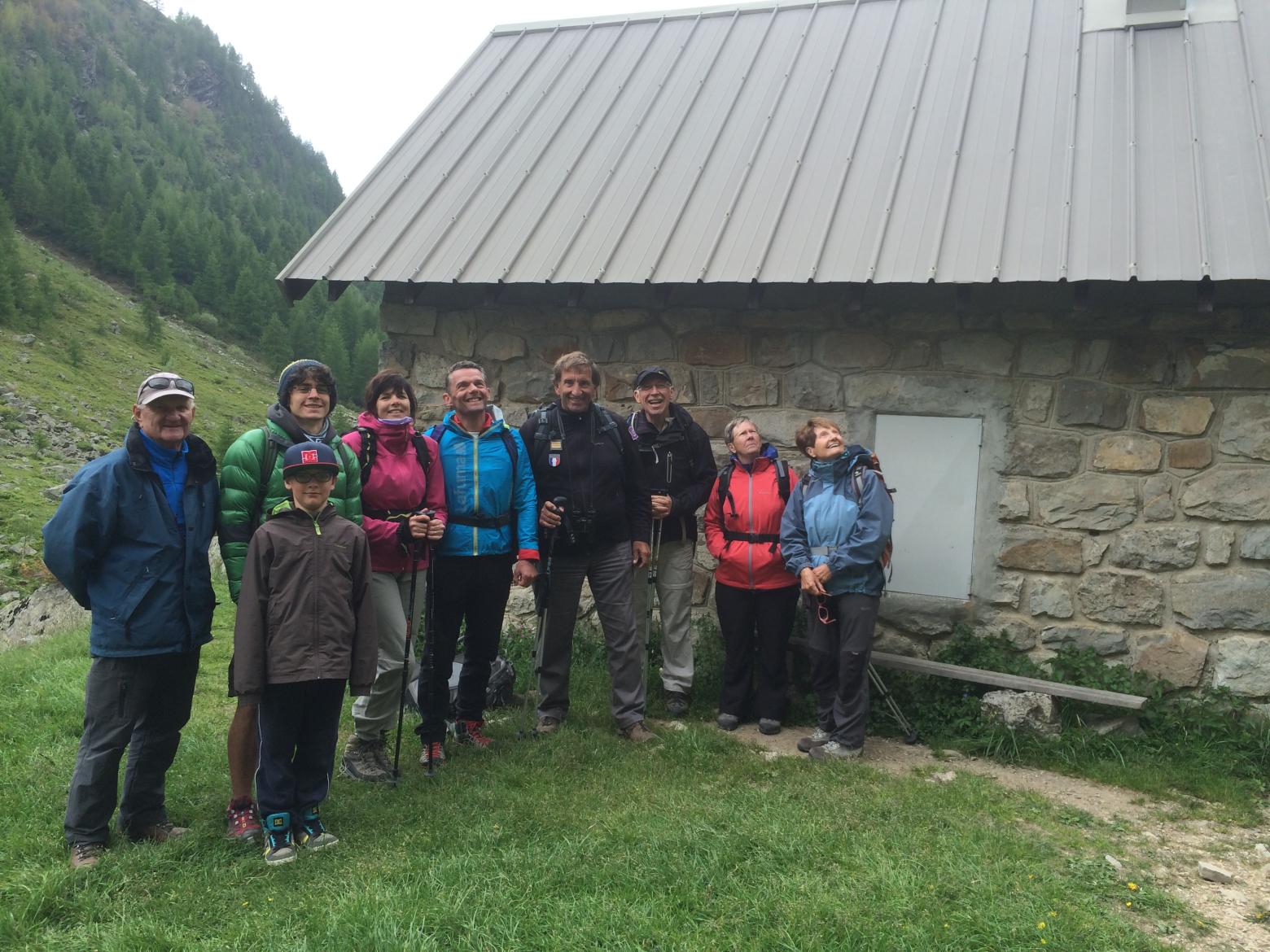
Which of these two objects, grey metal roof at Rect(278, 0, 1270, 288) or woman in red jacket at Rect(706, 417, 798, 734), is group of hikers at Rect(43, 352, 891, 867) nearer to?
woman in red jacket at Rect(706, 417, 798, 734)

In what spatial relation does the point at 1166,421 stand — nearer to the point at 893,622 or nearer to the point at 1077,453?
the point at 1077,453

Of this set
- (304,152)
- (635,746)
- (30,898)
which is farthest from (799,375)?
(304,152)

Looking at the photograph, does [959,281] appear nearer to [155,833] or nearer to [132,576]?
[132,576]

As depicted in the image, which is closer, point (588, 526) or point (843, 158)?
point (588, 526)

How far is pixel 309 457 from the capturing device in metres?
3.49

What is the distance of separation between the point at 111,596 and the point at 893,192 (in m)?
4.69

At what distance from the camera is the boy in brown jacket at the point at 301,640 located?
343cm

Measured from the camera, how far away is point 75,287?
5109cm

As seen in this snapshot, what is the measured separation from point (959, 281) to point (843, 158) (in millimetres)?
1648

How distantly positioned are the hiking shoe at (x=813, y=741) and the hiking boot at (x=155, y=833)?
2.89m

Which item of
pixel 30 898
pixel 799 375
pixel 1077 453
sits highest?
pixel 799 375

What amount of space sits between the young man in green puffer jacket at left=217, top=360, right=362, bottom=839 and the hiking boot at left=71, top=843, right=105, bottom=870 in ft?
1.48

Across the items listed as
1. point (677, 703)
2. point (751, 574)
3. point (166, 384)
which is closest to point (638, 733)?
point (677, 703)

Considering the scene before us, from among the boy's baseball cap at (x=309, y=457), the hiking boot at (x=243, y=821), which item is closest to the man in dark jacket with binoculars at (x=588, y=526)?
the boy's baseball cap at (x=309, y=457)
